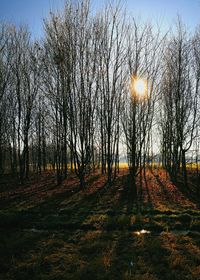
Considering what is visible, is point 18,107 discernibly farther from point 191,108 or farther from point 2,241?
point 2,241

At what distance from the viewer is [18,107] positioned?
1981 centimetres

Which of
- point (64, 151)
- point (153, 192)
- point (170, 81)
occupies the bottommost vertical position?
point (153, 192)

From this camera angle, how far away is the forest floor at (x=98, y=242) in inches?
182

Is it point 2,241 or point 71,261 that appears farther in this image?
point 2,241

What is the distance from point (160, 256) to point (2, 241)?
385 centimetres

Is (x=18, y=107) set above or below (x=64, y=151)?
above

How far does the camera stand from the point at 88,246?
5.80 metres

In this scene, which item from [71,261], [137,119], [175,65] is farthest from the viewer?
[175,65]

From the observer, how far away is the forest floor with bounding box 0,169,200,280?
15.2 feet

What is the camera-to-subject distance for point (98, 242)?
19.6 ft

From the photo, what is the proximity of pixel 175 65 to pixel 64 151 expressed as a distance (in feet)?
33.4

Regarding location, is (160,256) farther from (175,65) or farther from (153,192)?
(175,65)

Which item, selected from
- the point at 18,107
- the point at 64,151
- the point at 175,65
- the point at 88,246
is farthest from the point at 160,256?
the point at 18,107

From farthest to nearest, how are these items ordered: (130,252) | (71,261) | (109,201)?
(109,201) < (130,252) < (71,261)
